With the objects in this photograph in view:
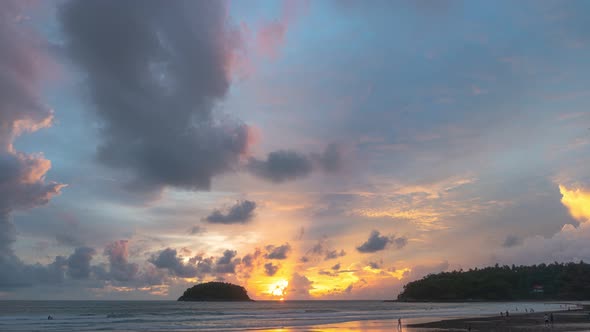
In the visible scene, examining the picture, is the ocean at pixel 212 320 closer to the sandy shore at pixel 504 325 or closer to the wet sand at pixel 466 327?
the wet sand at pixel 466 327

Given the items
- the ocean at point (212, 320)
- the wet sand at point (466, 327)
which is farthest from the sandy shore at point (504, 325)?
the ocean at point (212, 320)

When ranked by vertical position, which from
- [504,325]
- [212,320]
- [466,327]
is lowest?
[212,320]

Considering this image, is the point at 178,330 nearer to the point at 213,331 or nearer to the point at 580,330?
the point at 213,331

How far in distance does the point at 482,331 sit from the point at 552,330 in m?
8.08

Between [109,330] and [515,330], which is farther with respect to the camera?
[109,330]

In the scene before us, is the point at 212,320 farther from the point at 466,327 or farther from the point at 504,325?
the point at 504,325

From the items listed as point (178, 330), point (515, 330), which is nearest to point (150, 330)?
point (178, 330)

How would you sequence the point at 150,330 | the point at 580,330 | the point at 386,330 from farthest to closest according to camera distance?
the point at 150,330, the point at 386,330, the point at 580,330

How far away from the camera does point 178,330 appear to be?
6700 centimetres

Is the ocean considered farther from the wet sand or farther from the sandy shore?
the sandy shore

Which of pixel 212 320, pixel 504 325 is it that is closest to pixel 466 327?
pixel 504 325

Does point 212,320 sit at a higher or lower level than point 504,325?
lower

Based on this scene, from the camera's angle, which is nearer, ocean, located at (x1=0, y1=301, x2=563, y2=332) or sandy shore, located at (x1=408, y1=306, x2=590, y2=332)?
sandy shore, located at (x1=408, y1=306, x2=590, y2=332)

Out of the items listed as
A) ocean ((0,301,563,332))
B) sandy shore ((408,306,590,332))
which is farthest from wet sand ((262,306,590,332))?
ocean ((0,301,563,332))
